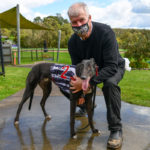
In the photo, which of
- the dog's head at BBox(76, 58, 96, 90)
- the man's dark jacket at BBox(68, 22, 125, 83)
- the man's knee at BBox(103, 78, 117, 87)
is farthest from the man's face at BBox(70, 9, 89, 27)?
the man's knee at BBox(103, 78, 117, 87)

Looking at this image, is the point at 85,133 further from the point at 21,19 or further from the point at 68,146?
the point at 21,19

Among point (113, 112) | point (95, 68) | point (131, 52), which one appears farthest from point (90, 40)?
point (131, 52)

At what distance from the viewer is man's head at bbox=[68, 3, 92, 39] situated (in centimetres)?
258

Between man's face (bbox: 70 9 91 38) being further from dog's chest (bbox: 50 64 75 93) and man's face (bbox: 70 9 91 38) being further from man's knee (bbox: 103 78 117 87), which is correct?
man's knee (bbox: 103 78 117 87)

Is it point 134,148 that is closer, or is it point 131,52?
point 134,148

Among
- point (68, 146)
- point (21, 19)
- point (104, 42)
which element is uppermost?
point (21, 19)

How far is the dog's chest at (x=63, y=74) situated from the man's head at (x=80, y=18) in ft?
1.79

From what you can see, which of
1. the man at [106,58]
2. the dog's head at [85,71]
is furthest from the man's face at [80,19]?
the dog's head at [85,71]

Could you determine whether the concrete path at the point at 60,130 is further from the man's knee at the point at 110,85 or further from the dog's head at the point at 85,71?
the dog's head at the point at 85,71

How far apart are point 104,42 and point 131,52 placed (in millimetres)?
12003

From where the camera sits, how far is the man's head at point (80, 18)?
2.58 meters

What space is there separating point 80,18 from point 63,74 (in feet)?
2.90

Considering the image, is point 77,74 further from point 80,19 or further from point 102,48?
point 80,19

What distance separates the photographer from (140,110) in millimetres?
4105
